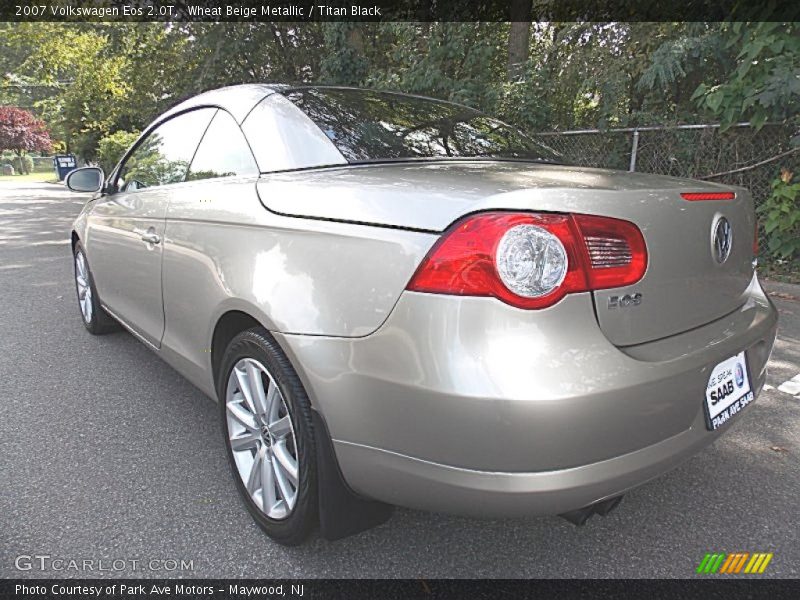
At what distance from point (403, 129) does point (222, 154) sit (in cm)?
78

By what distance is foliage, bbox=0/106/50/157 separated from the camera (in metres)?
42.5

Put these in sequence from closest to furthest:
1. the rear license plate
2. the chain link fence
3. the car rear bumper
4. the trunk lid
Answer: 1. the car rear bumper
2. the trunk lid
3. the rear license plate
4. the chain link fence

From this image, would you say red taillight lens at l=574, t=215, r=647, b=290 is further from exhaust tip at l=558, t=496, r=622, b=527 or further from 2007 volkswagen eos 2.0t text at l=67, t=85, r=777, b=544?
exhaust tip at l=558, t=496, r=622, b=527

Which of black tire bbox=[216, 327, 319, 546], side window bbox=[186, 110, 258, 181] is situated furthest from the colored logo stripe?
side window bbox=[186, 110, 258, 181]

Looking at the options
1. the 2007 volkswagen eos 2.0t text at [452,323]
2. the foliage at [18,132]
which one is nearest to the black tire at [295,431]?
the 2007 volkswagen eos 2.0t text at [452,323]

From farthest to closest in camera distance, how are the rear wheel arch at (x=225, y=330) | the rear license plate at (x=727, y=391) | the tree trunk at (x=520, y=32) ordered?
1. the tree trunk at (x=520, y=32)
2. the rear wheel arch at (x=225, y=330)
3. the rear license plate at (x=727, y=391)

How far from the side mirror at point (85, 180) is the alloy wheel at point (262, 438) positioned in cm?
261

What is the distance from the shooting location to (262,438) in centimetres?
202

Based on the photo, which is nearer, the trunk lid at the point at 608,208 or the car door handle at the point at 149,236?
the trunk lid at the point at 608,208

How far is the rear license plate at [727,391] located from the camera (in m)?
1.70

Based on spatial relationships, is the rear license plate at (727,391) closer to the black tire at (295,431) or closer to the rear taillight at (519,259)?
the rear taillight at (519,259)

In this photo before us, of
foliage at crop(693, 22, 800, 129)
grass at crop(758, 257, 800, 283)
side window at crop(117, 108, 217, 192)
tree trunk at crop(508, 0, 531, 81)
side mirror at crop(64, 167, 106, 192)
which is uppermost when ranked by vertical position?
tree trunk at crop(508, 0, 531, 81)

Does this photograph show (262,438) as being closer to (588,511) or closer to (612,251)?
(588,511)

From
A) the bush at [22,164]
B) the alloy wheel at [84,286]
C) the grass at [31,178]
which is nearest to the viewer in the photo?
the alloy wheel at [84,286]
